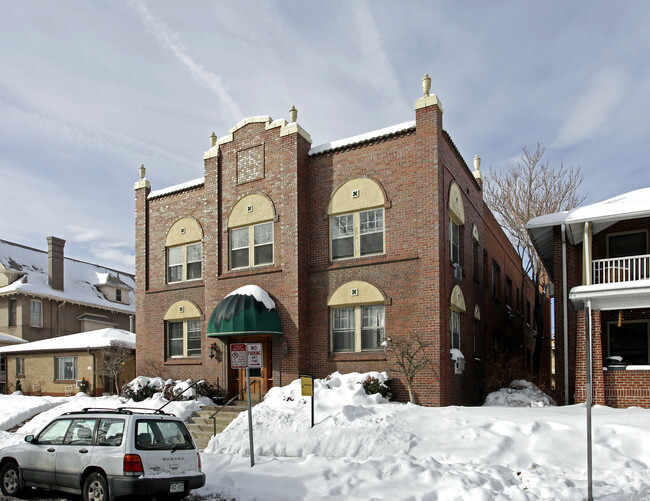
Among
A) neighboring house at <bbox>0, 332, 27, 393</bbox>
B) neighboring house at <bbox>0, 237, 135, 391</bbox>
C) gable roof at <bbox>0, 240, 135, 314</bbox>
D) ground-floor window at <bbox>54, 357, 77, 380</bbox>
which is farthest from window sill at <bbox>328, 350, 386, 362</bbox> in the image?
gable roof at <bbox>0, 240, 135, 314</bbox>

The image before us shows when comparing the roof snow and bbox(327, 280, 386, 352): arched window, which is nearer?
bbox(327, 280, 386, 352): arched window

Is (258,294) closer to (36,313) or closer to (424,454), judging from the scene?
(424,454)

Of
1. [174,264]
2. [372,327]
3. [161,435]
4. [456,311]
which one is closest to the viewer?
[161,435]

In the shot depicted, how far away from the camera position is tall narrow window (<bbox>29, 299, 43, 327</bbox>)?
3734cm

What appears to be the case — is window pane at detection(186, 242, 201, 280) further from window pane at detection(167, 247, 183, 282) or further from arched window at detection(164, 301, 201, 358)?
arched window at detection(164, 301, 201, 358)

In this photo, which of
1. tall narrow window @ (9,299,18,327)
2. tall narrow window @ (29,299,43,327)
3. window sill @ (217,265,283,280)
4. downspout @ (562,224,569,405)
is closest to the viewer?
downspout @ (562,224,569,405)

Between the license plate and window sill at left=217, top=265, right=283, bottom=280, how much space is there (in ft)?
33.5

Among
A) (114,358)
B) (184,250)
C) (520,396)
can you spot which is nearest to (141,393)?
(184,250)

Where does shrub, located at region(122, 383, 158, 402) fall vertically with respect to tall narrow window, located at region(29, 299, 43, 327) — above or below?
below

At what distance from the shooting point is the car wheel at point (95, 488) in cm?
870

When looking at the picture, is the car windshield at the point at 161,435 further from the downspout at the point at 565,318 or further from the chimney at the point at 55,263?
the chimney at the point at 55,263

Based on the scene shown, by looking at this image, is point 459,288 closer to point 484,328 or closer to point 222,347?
point 484,328

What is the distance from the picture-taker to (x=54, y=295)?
38.5 m

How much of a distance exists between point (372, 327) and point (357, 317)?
1.83 feet
